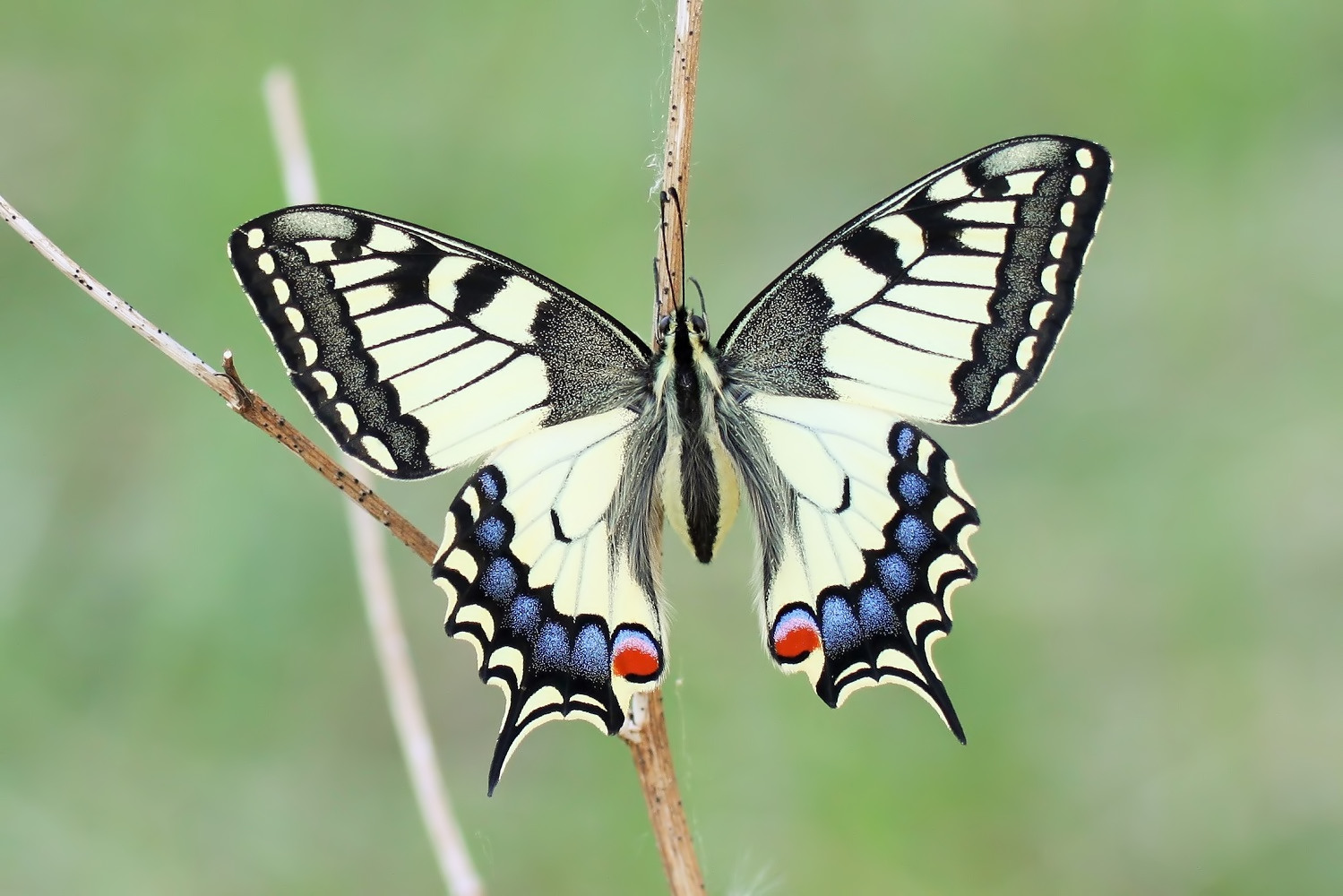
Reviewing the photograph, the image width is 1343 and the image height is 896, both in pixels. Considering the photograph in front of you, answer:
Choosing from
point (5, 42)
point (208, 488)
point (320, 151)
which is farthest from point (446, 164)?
point (5, 42)

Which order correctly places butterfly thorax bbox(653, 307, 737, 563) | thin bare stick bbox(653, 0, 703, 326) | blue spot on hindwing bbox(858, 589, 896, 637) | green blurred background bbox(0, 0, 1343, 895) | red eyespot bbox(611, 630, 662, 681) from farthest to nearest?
green blurred background bbox(0, 0, 1343, 895) < butterfly thorax bbox(653, 307, 737, 563) < blue spot on hindwing bbox(858, 589, 896, 637) < red eyespot bbox(611, 630, 662, 681) < thin bare stick bbox(653, 0, 703, 326)

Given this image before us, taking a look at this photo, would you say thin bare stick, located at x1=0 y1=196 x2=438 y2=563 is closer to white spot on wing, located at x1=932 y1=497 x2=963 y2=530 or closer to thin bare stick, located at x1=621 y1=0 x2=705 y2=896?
thin bare stick, located at x1=621 y1=0 x2=705 y2=896

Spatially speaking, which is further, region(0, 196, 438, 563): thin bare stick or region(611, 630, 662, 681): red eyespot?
region(611, 630, 662, 681): red eyespot

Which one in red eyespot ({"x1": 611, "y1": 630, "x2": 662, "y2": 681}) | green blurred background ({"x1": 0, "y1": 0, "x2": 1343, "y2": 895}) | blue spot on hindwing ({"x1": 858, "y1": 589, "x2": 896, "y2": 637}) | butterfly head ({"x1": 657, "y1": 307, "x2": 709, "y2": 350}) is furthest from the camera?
green blurred background ({"x1": 0, "y1": 0, "x2": 1343, "y2": 895})

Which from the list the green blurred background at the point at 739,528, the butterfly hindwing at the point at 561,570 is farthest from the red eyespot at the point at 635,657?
the green blurred background at the point at 739,528

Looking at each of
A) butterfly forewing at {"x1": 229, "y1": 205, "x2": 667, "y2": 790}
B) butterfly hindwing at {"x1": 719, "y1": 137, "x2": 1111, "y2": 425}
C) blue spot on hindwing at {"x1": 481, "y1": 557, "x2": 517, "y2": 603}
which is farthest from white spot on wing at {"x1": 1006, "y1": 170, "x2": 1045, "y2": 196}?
blue spot on hindwing at {"x1": 481, "y1": 557, "x2": 517, "y2": 603}

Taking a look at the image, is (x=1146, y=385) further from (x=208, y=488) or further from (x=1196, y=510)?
(x=208, y=488)
